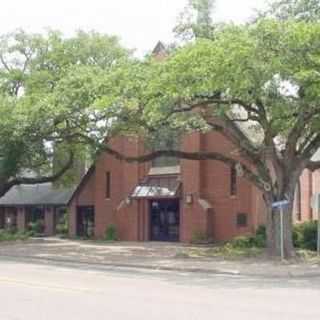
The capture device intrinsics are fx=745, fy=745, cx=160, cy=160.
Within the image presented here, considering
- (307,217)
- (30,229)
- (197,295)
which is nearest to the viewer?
(197,295)

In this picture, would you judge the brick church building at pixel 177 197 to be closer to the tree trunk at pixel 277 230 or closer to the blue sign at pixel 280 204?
the tree trunk at pixel 277 230

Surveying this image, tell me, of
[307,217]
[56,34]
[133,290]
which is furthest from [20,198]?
[133,290]

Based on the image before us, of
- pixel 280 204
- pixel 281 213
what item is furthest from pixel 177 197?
pixel 280 204

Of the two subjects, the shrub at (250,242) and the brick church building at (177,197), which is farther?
the brick church building at (177,197)

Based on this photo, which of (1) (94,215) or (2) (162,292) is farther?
(1) (94,215)

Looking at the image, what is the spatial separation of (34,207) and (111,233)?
1254cm

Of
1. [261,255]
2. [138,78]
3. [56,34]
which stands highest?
[56,34]

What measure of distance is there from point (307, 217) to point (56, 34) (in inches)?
663

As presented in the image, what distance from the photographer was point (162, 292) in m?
15.6

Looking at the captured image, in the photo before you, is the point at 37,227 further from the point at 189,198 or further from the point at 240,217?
the point at 240,217

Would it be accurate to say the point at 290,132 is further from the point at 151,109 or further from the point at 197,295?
the point at 197,295

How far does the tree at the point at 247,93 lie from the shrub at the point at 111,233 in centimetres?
1347

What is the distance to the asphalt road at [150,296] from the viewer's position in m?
11.8

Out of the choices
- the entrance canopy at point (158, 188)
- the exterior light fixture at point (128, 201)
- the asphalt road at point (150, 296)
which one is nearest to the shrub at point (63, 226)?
the exterior light fixture at point (128, 201)
